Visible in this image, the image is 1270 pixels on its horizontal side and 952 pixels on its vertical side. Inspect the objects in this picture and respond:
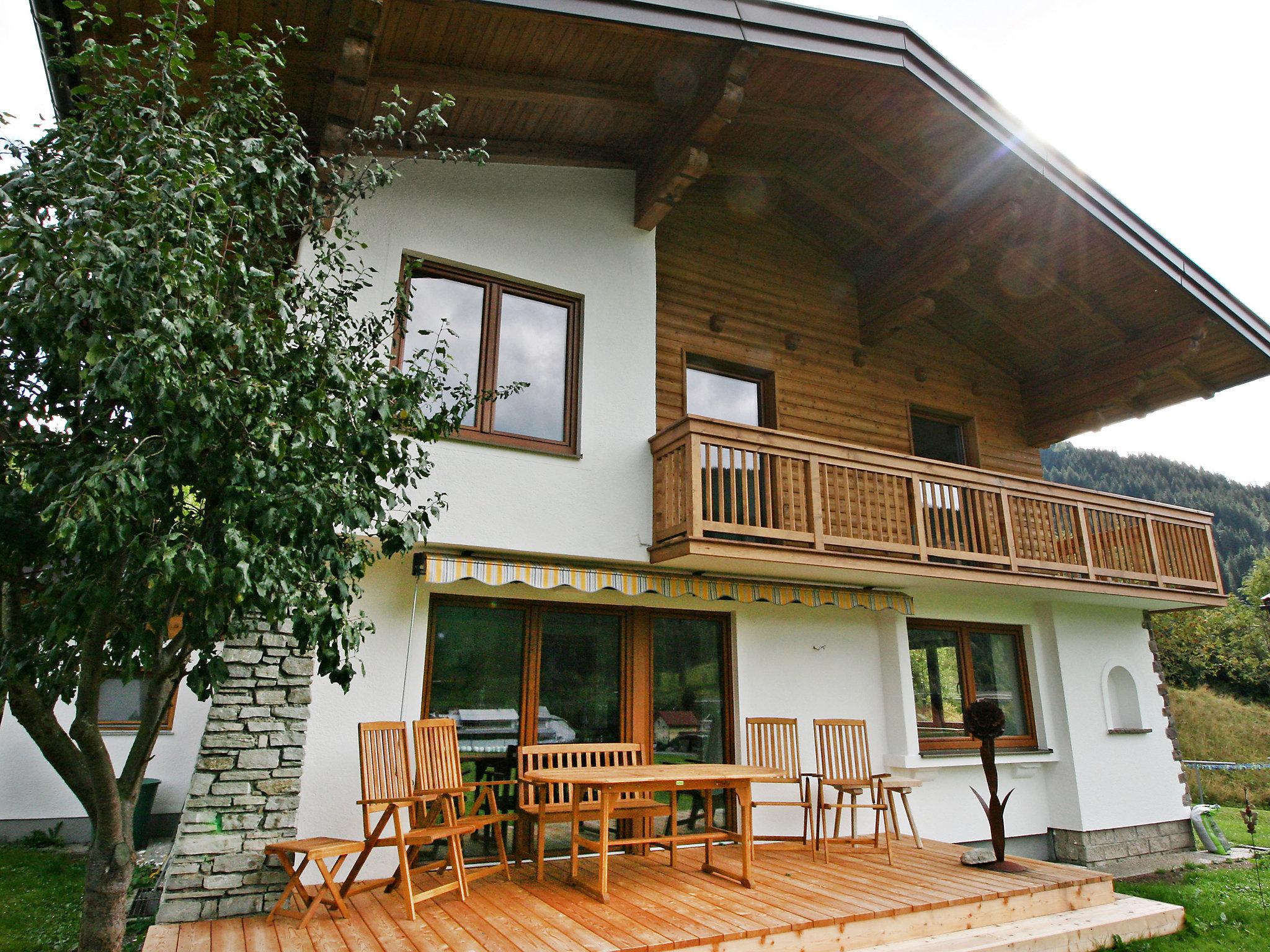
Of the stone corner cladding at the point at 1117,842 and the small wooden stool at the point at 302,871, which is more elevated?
the small wooden stool at the point at 302,871

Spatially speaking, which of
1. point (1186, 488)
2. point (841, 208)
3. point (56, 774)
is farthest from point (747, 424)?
point (1186, 488)

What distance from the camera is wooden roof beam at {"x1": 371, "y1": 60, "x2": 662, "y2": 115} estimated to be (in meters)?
6.63

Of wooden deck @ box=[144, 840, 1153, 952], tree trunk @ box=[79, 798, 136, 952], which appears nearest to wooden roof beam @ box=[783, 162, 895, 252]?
wooden deck @ box=[144, 840, 1153, 952]

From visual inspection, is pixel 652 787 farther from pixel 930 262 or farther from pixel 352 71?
pixel 930 262

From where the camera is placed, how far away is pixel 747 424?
8.56 m

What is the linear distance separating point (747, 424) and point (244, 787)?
5.70 m

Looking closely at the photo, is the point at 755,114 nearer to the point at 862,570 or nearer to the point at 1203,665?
the point at 862,570

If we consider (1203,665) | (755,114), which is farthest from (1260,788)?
(755,114)

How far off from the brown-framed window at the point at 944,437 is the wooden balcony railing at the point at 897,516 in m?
1.57

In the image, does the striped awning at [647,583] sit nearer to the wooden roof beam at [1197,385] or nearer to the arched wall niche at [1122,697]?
the arched wall niche at [1122,697]

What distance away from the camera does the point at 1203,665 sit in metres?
23.0

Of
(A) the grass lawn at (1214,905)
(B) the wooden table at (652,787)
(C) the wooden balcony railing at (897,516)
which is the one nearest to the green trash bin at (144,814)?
(B) the wooden table at (652,787)

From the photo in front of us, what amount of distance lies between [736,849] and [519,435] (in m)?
4.36

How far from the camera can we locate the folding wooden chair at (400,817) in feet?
16.9
